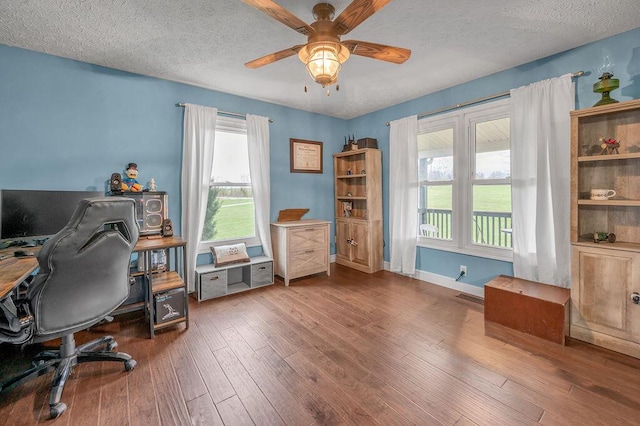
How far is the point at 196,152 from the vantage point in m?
3.36

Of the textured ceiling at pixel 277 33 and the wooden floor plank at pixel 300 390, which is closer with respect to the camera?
the wooden floor plank at pixel 300 390

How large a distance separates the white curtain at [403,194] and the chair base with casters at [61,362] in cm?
328

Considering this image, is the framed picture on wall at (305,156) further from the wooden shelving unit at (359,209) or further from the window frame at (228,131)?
the window frame at (228,131)

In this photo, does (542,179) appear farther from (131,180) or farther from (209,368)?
(131,180)

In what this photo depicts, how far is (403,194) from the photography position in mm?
3951

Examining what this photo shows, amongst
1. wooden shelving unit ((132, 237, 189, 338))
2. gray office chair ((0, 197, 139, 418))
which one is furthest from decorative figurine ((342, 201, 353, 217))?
gray office chair ((0, 197, 139, 418))

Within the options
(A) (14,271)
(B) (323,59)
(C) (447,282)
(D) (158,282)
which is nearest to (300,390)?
(D) (158,282)

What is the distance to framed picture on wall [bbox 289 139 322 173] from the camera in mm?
4371

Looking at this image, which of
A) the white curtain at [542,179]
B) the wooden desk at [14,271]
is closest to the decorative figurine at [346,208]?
the white curtain at [542,179]

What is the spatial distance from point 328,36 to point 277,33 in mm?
833

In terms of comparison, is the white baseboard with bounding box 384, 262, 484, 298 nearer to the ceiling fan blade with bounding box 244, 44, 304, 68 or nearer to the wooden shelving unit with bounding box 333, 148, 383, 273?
the wooden shelving unit with bounding box 333, 148, 383, 273

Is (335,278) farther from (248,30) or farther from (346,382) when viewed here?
(248,30)

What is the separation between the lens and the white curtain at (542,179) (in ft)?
8.51

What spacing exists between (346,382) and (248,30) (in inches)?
108
